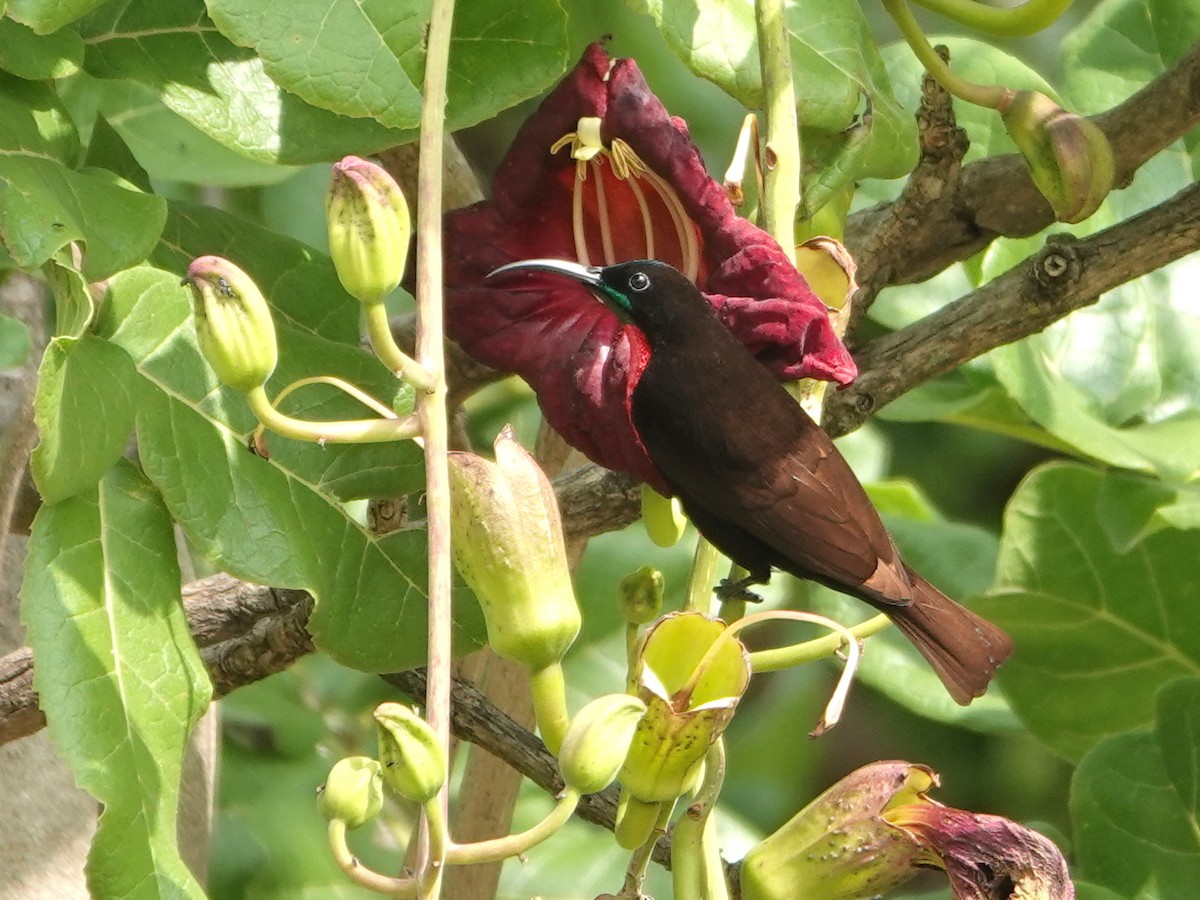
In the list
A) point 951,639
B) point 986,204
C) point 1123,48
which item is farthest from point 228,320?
point 1123,48

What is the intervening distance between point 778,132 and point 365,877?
0.33m

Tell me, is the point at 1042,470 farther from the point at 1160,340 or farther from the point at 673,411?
the point at 673,411

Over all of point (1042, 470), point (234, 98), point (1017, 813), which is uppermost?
point (234, 98)

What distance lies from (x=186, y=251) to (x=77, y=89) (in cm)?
34

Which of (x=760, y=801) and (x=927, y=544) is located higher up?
(x=927, y=544)

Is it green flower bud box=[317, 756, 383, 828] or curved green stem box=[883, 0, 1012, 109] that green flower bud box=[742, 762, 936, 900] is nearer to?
green flower bud box=[317, 756, 383, 828]

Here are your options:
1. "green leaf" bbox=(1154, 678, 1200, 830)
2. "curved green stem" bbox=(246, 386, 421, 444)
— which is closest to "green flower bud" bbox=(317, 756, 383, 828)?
"curved green stem" bbox=(246, 386, 421, 444)

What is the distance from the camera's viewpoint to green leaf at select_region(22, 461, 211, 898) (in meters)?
0.60

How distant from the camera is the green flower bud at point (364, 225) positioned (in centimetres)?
51

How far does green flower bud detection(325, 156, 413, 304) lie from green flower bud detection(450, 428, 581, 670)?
0.07 metres

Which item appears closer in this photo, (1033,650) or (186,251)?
(186,251)

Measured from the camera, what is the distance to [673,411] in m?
0.64

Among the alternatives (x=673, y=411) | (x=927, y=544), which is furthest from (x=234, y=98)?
(x=927, y=544)

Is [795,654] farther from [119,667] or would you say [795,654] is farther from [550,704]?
[119,667]
